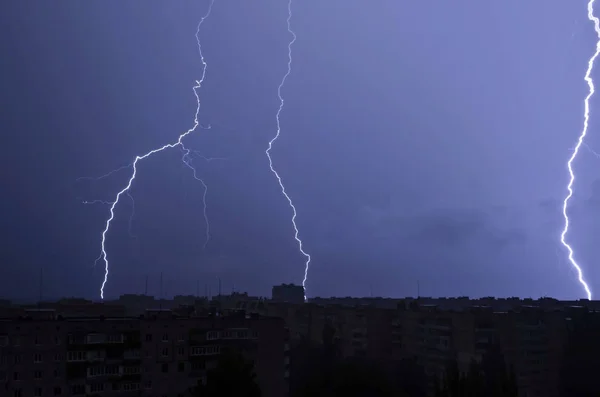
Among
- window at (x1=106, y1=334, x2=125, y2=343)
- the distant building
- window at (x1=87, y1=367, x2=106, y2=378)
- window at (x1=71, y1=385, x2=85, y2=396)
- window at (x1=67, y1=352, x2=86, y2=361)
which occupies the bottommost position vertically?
window at (x1=71, y1=385, x2=85, y2=396)

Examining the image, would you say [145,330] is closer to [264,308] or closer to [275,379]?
[275,379]

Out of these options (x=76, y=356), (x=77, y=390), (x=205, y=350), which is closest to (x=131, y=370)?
(x=77, y=390)

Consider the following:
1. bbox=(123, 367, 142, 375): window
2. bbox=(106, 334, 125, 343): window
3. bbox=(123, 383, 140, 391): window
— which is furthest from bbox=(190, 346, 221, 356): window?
bbox=(106, 334, 125, 343): window

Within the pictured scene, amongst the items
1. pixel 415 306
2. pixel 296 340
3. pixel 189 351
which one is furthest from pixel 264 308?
pixel 189 351

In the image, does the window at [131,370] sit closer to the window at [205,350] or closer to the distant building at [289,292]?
the window at [205,350]

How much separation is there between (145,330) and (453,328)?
40.4 ft

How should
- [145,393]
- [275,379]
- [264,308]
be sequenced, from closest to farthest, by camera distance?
[145,393] < [275,379] < [264,308]

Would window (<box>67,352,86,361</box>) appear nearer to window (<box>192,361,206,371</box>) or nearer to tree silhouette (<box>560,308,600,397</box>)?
window (<box>192,361,206,371</box>)

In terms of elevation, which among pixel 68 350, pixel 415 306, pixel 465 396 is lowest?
pixel 465 396

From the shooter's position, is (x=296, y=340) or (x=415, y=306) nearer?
(x=415, y=306)

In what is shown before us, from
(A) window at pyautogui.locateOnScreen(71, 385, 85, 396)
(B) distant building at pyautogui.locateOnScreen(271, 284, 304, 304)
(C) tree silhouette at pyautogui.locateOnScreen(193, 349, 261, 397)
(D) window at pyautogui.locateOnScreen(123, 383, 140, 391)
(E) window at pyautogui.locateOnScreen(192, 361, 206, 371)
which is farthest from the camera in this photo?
(B) distant building at pyautogui.locateOnScreen(271, 284, 304, 304)

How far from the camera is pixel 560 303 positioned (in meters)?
31.9

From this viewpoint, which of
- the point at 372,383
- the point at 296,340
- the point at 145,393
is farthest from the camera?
the point at 296,340

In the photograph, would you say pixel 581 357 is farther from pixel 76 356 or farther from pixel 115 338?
pixel 76 356
